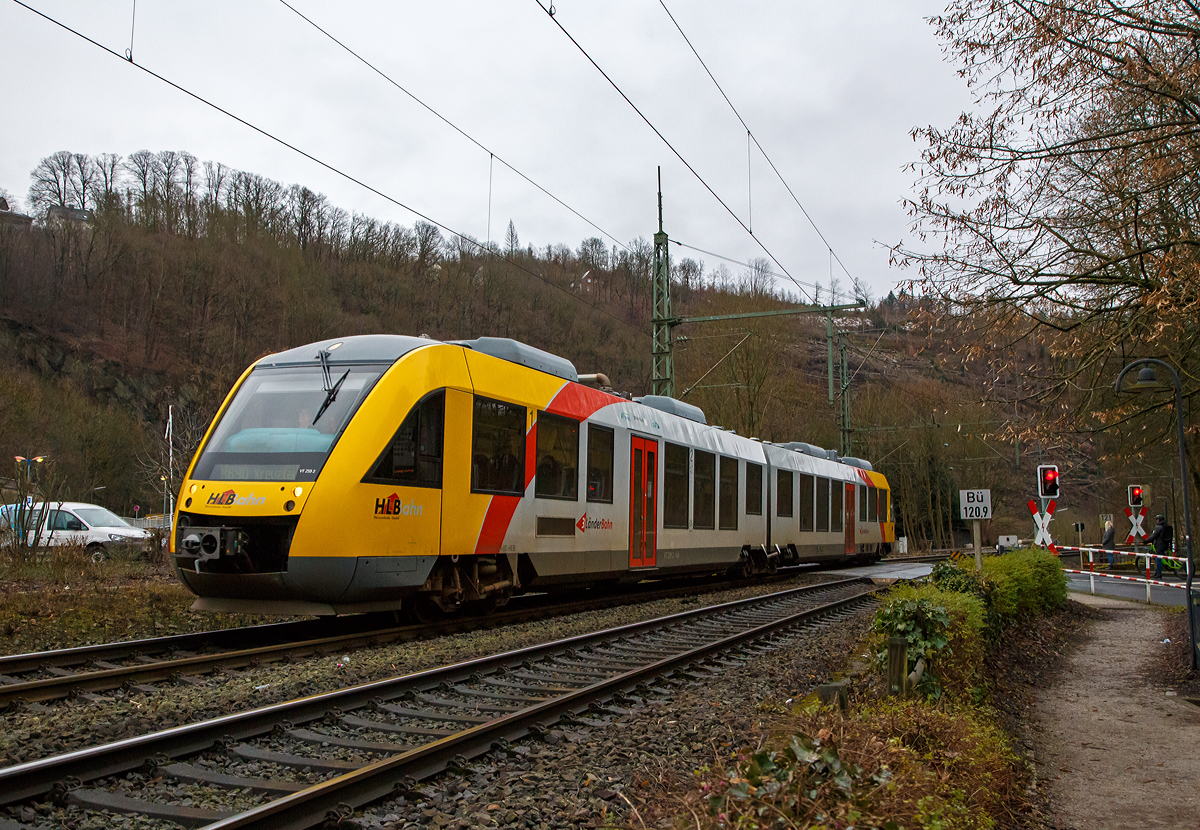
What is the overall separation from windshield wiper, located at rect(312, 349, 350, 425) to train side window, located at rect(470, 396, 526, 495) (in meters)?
1.61

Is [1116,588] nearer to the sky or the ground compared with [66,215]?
nearer to the ground

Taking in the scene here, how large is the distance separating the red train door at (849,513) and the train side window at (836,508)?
1.21 feet

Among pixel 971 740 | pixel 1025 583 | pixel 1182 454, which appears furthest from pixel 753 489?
pixel 971 740

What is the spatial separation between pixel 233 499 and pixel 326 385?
1443 millimetres

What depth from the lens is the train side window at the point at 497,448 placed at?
10.4 metres

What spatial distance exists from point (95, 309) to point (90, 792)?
58390mm

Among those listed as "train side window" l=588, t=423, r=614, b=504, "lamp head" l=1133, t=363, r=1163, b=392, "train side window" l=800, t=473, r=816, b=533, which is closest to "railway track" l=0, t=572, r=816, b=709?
"train side window" l=588, t=423, r=614, b=504

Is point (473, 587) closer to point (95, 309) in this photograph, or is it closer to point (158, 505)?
point (158, 505)

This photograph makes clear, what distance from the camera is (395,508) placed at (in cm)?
917

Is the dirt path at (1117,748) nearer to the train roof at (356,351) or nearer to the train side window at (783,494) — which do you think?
the train roof at (356,351)

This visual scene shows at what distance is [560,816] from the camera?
4.35 m

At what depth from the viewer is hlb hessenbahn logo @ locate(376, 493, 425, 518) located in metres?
9.02

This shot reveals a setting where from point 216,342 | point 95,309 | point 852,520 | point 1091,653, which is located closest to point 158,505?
point 216,342

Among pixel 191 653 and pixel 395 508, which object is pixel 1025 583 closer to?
pixel 395 508
